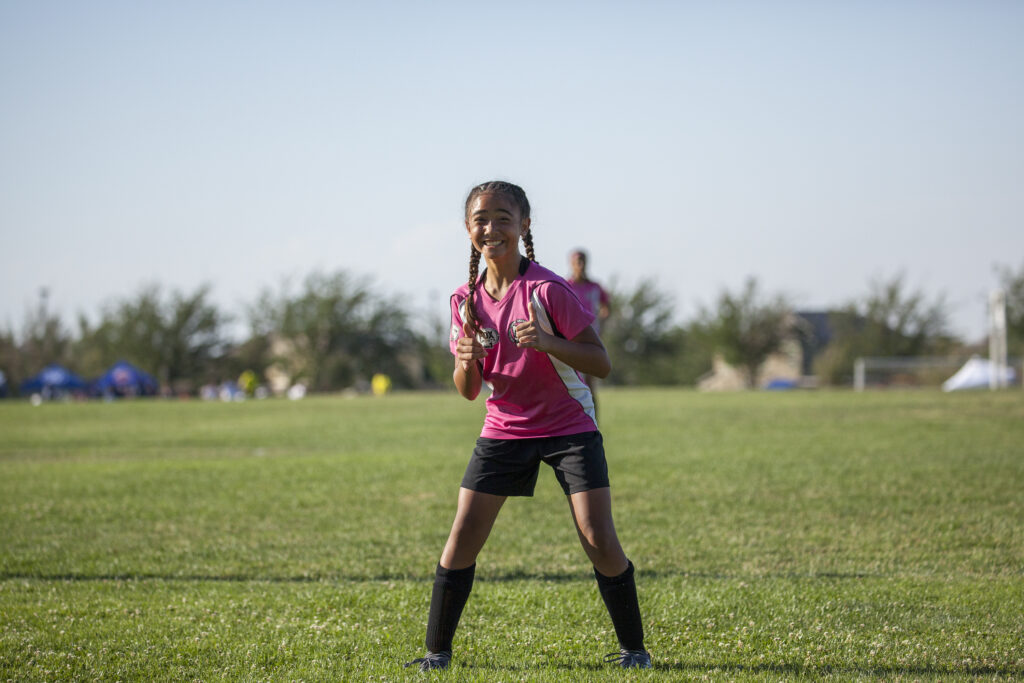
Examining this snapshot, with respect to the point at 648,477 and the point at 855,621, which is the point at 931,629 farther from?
the point at 648,477

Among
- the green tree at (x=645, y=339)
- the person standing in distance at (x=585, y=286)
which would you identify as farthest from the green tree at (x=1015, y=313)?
the person standing in distance at (x=585, y=286)

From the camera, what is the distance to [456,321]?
4.39 m

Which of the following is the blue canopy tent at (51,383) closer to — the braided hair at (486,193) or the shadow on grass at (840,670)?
the braided hair at (486,193)

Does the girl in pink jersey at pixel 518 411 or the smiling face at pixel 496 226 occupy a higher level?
the smiling face at pixel 496 226

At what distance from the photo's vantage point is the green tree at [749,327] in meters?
65.5

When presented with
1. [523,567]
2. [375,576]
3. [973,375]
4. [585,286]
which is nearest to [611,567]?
[523,567]

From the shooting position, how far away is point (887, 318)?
61688 millimetres

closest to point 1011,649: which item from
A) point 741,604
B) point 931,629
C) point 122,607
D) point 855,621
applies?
point 931,629

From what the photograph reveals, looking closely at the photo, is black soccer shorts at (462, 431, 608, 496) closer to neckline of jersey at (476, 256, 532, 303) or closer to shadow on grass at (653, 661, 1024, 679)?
neckline of jersey at (476, 256, 532, 303)

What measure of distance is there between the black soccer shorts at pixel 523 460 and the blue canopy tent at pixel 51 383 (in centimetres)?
6029

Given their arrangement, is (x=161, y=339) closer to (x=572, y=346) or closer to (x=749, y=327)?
(x=749, y=327)

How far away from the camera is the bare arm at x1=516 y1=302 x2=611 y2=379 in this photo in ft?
13.1

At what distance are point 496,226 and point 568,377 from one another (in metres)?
0.72

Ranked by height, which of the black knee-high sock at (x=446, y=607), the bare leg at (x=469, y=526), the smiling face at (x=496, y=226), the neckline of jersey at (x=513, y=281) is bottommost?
the black knee-high sock at (x=446, y=607)
